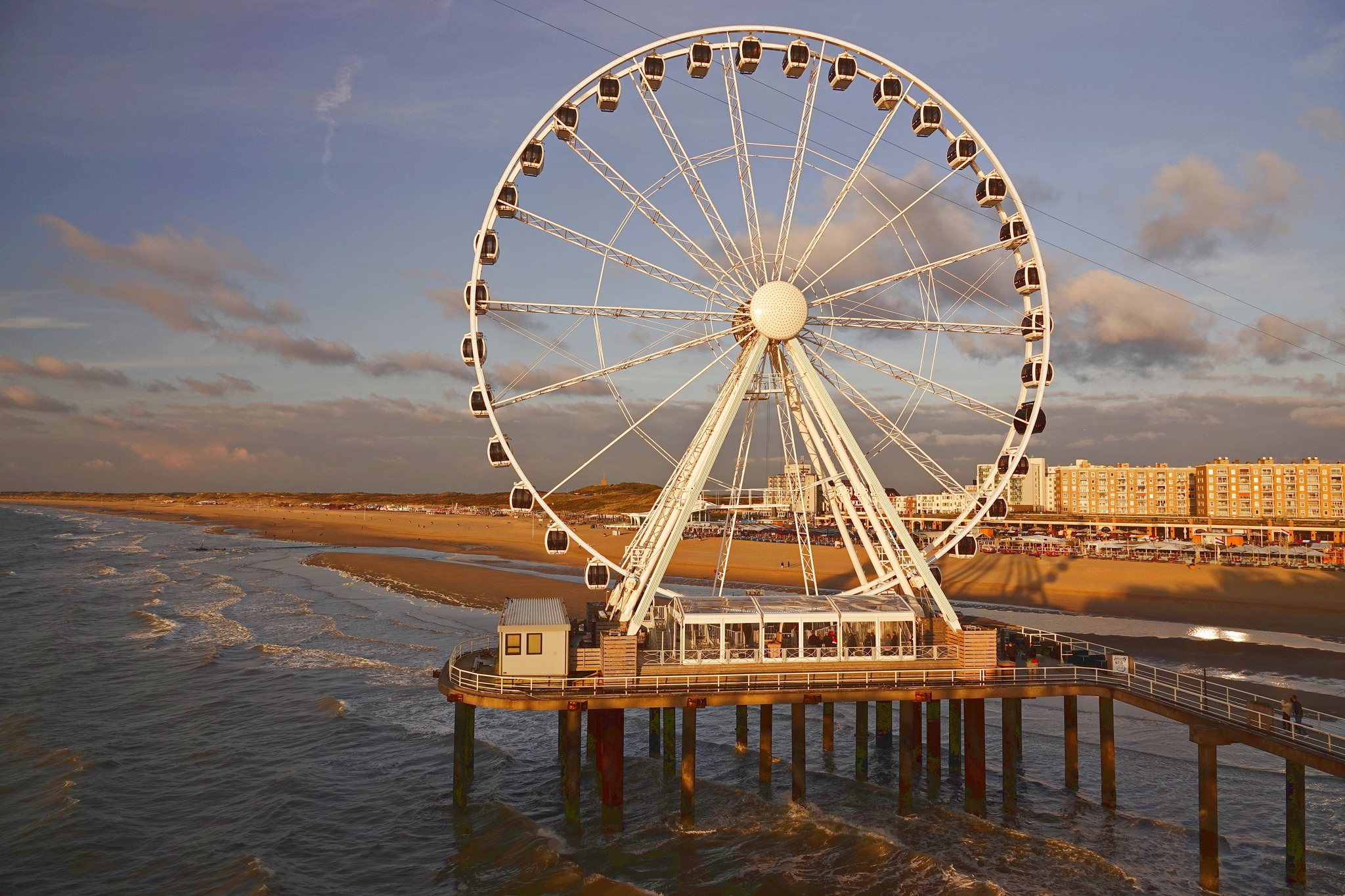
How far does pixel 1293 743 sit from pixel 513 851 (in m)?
17.0

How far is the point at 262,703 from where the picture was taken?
109 feet

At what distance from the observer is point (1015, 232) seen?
87.6 feet

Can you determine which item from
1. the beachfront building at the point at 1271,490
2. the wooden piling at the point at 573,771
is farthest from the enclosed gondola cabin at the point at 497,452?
Result: the beachfront building at the point at 1271,490

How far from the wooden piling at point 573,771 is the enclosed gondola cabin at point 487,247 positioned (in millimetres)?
13118

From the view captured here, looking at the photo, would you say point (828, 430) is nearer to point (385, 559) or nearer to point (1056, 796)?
point (1056, 796)

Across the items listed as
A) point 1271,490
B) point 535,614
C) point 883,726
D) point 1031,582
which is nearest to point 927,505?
point 1271,490

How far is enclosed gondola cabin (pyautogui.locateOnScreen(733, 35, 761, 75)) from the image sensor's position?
2558 centimetres

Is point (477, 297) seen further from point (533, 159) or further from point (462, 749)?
point (462, 749)

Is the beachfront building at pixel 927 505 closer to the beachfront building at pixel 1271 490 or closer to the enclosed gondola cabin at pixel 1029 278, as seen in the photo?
the beachfront building at pixel 1271 490

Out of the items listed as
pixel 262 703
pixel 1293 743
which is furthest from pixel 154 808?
pixel 1293 743

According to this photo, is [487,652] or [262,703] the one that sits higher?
[487,652]

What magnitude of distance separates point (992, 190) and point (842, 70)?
5.96 meters

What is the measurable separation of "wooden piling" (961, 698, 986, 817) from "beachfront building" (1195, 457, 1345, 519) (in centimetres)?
12805

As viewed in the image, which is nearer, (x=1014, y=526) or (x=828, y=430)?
(x=828, y=430)
